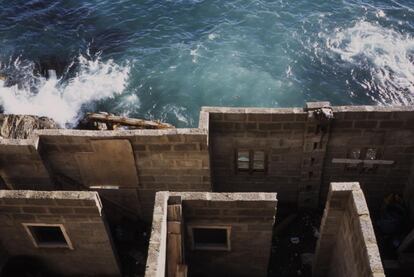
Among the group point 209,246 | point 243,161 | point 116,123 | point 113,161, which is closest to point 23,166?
point 113,161

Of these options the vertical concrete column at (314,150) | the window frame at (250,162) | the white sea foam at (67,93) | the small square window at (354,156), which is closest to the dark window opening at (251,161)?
the window frame at (250,162)

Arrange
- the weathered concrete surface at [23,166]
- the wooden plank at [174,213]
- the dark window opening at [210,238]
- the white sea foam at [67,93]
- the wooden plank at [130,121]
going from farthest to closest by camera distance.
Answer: the white sea foam at [67,93]
the wooden plank at [130,121]
the weathered concrete surface at [23,166]
the dark window opening at [210,238]
the wooden plank at [174,213]

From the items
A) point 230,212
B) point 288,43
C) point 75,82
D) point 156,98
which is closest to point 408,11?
point 288,43

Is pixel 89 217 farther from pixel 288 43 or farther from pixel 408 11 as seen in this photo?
pixel 408 11

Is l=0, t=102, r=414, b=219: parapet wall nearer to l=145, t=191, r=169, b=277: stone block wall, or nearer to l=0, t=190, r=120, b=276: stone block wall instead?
l=0, t=190, r=120, b=276: stone block wall

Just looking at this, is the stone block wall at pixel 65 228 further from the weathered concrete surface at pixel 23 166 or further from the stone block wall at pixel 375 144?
the stone block wall at pixel 375 144
